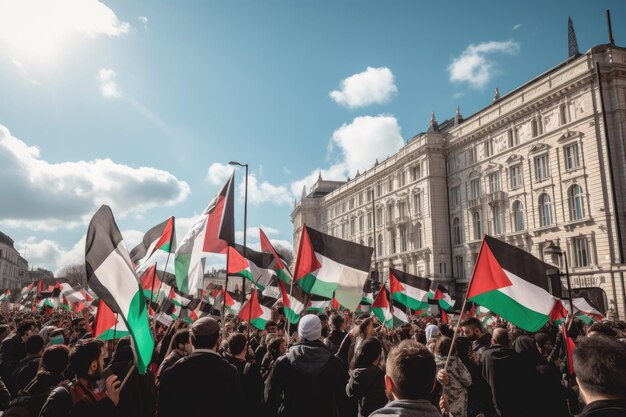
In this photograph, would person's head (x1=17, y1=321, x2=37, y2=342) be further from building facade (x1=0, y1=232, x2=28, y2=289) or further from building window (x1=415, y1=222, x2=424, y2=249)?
building facade (x1=0, y1=232, x2=28, y2=289)

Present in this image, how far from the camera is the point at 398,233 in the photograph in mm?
51656

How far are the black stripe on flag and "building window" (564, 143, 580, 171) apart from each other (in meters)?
30.2

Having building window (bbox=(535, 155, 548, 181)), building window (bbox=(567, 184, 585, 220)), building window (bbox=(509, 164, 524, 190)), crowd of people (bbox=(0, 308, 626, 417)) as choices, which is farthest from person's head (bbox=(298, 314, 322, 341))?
building window (bbox=(509, 164, 524, 190))

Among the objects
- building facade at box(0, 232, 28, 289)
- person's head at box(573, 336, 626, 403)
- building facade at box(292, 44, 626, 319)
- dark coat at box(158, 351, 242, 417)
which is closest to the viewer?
person's head at box(573, 336, 626, 403)

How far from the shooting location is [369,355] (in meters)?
4.59

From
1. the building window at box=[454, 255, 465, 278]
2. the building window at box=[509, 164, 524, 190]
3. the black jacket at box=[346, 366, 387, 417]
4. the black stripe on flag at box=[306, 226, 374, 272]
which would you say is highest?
the building window at box=[509, 164, 524, 190]

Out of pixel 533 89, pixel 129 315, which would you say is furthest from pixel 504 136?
pixel 129 315

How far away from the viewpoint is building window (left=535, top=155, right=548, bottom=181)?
3419cm

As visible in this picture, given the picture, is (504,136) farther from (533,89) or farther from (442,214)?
(442,214)

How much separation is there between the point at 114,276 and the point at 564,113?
36.4 m

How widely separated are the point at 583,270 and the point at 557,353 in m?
26.2

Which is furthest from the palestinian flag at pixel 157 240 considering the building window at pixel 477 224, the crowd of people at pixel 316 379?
the building window at pixel 477 224

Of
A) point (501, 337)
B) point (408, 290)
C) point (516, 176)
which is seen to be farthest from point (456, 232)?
point (501, 337)

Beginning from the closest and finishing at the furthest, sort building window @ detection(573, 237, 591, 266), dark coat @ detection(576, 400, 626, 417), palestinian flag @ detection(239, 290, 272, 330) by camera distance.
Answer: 1. dark coat @ detection(576, 400, 626, 417)
2. palestinian flag @ detection(239, 290, 272, 330)
3. building window @ detection(573, 237, 591, 266)
